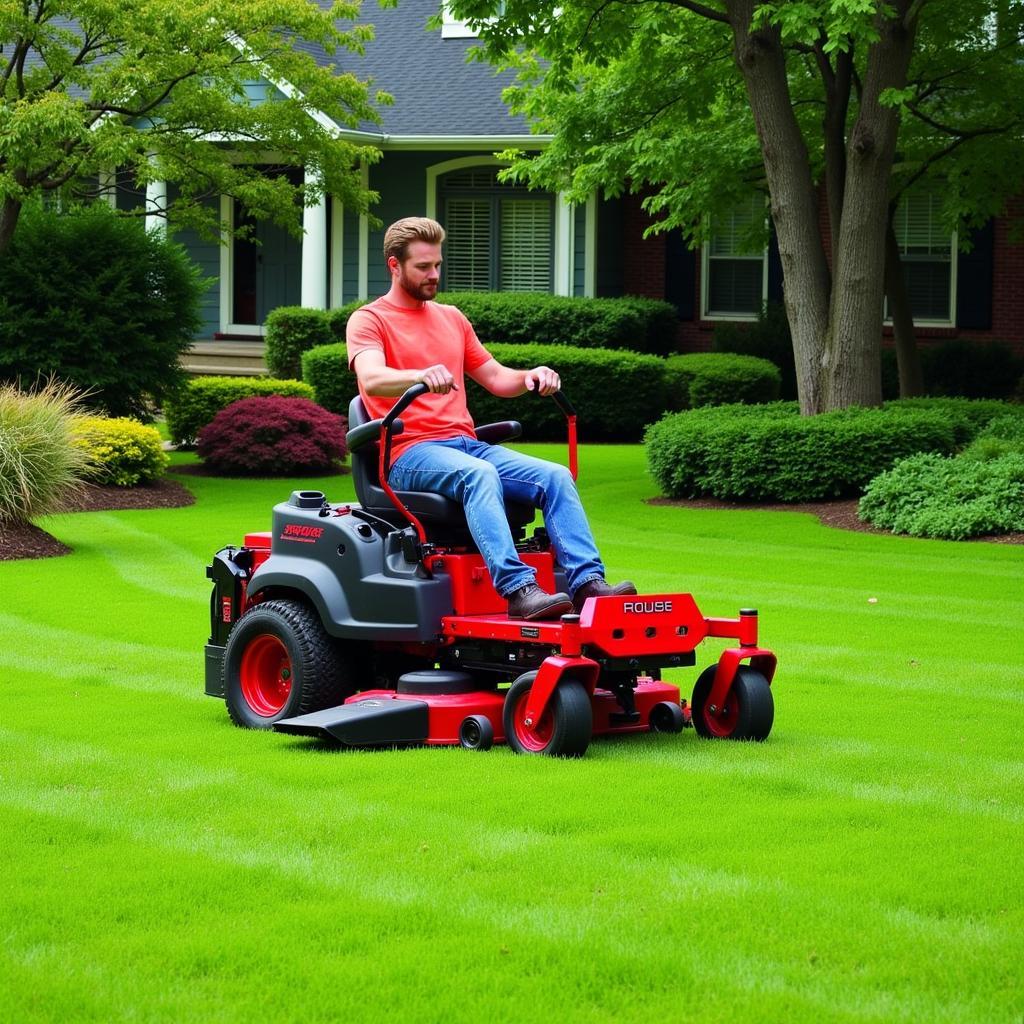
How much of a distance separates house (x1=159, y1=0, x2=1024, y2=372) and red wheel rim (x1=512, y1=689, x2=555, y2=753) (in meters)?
A: 20.9

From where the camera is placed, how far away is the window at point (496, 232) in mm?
28641

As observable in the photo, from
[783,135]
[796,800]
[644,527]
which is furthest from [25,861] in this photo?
[783,135]

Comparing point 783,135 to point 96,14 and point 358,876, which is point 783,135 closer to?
point 96,14

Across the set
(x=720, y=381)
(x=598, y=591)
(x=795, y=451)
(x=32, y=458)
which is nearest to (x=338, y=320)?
(x=720, y=381)

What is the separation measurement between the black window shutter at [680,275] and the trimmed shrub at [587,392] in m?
4.13

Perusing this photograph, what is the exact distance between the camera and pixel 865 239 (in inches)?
683

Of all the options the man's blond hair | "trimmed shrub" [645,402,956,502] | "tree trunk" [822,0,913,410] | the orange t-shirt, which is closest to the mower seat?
the orange t-shirt

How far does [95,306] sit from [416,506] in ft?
44.6

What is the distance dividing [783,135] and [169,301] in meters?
7.51

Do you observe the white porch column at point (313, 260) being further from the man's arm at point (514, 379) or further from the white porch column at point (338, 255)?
the man's arm at point (514, 379)

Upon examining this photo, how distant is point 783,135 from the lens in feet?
57.4

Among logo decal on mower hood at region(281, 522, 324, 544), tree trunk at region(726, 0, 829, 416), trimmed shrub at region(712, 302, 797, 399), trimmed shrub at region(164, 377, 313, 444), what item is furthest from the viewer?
trimmed shrub at region(712, 302, 797, 399)

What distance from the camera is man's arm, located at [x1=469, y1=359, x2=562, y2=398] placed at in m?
7.00

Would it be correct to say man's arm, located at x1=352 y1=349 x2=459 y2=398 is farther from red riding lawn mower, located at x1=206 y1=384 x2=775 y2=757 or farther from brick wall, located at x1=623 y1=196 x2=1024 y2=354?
brick wall, located at x1=623 y1=196 x2=1024 y2=354
